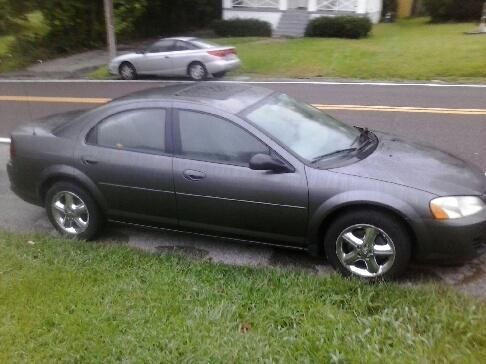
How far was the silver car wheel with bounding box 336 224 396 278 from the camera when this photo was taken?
4.45 metres

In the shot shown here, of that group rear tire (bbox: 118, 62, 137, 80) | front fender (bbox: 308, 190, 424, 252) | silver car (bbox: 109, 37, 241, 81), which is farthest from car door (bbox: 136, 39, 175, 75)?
front fender (bbox: 308, 190, 424, 252)

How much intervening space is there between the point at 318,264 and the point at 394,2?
27.8 m

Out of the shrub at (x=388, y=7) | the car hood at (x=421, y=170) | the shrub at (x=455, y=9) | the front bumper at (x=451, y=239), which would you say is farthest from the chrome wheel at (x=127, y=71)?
the shrub at (x=388, y=7)

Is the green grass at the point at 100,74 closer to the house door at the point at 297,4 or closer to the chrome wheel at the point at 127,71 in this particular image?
the chrome wheel at the point at 127,71

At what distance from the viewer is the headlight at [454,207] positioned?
4289mm

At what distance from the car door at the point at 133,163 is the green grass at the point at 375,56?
1089cm

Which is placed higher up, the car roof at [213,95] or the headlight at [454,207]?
the car roof at [213,95]

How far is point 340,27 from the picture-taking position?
22.6 meters

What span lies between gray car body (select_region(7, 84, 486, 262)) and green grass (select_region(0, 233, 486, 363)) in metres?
0.39

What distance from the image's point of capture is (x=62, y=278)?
457 cm

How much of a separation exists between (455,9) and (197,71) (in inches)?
639

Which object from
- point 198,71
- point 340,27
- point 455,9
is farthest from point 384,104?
point 455,9

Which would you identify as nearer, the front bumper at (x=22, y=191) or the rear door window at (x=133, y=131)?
the rear door window at (x=133, y=131)

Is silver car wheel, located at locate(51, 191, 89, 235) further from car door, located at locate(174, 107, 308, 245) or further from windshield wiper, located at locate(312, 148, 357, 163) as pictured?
windshield wiper, located at locate(312, 148, 357, 163)
